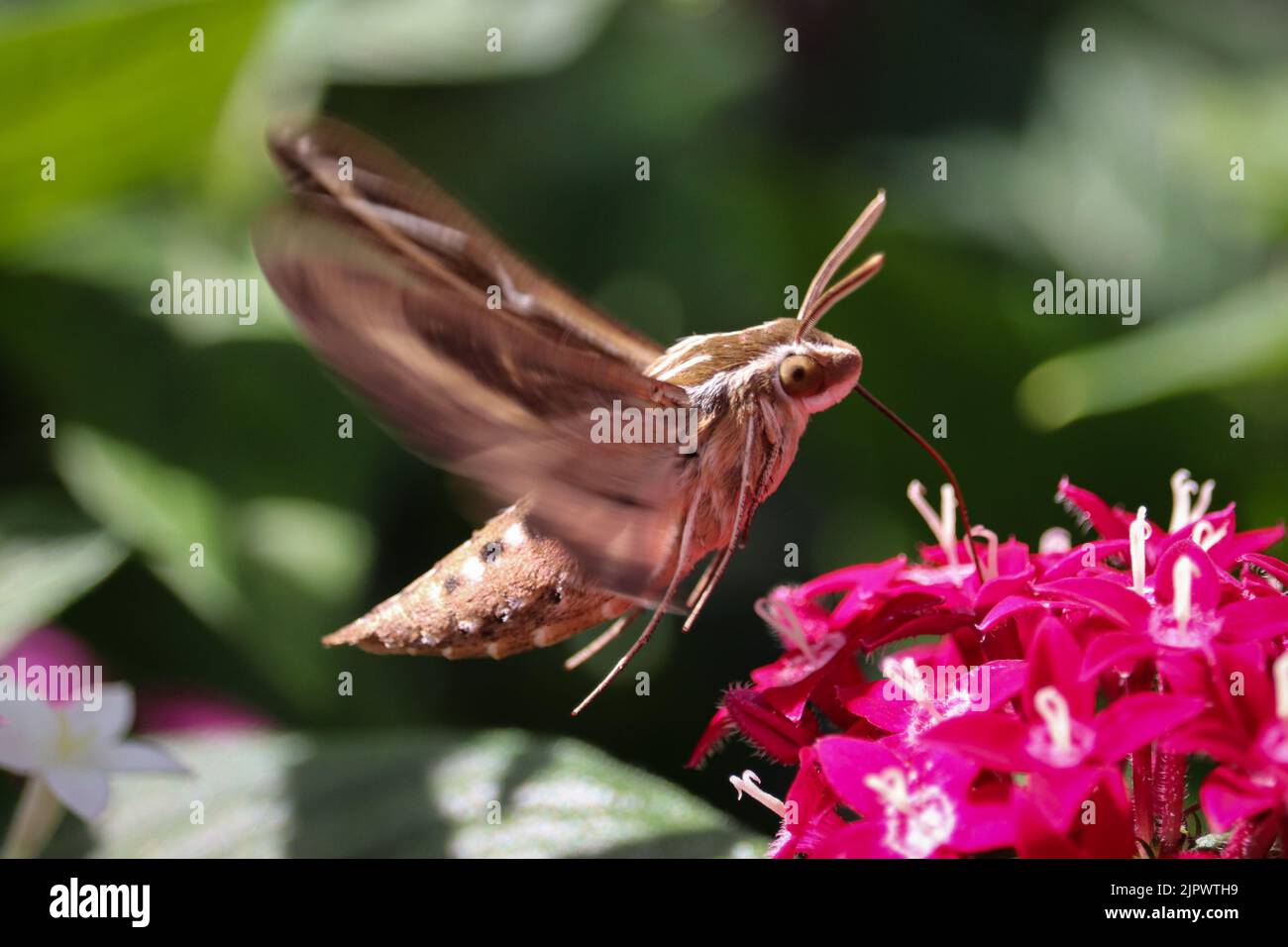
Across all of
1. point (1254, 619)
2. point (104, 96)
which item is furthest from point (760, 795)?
point (104, 96)

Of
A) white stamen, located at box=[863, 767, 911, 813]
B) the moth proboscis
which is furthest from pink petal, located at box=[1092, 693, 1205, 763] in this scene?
the moth proboscis

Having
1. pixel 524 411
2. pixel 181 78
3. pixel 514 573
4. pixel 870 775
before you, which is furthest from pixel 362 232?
pixel 181 78

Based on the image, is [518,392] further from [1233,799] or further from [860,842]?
[1233,799]

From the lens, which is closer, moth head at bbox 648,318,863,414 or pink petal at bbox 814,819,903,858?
pink petal at bbox 814,819,903,858

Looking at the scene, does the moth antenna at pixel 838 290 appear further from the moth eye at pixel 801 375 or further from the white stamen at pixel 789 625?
the white stamen at pixel 789 625

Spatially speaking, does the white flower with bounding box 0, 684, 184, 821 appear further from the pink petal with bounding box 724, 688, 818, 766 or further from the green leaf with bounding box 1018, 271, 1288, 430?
the green leaf with bounding box 1018, 271, 1288, 430

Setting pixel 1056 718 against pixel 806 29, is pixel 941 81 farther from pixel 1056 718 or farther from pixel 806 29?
pixel 1056 718
